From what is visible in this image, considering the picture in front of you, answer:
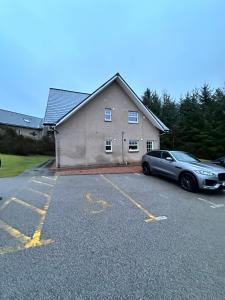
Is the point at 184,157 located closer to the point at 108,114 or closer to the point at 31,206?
the point at 31,206

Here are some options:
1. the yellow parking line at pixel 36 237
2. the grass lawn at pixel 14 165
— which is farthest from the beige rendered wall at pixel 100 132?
the yellow parking line at pixel 36 237

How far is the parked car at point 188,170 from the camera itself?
969cm

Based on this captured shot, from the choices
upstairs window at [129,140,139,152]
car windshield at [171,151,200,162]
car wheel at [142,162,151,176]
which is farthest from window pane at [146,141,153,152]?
car windshield at [171,151,200,162]

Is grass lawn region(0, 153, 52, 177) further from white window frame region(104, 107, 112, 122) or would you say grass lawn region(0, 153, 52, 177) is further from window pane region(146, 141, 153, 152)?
window pane region(146, 141, 153, 152)

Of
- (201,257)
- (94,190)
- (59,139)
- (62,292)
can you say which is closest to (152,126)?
(59,139)

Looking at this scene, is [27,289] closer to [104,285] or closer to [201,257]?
[104,285]

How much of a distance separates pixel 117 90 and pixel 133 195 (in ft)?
44.5

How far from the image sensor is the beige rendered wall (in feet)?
60.3

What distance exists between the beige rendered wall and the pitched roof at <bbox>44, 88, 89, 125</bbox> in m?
1.48

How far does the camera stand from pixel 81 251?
14.3 ft

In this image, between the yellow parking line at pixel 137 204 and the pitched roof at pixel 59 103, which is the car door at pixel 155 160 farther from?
the pitched roof at pixel 59 103

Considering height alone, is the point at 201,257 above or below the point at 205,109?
below

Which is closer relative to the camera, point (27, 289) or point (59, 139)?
point (27, 289)

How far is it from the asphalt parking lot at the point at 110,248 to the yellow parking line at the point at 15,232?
2 centimetres
